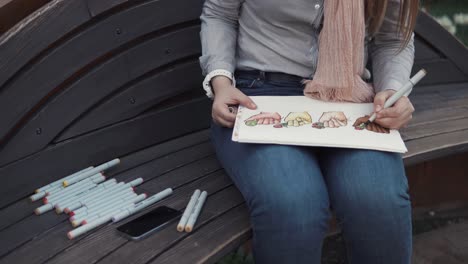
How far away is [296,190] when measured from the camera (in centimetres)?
125

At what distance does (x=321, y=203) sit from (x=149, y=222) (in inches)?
18.9

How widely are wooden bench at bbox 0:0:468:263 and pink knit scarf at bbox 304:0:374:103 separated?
0.43m

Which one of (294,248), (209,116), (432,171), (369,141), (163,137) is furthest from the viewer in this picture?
(432,171)

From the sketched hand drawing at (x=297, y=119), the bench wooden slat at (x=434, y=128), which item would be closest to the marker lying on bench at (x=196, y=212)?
the sketched hand drawing at (x=297, y=119)

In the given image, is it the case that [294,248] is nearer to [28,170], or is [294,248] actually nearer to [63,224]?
[63,224]

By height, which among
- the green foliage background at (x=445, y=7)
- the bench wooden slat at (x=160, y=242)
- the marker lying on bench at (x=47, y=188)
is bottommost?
the bench wooden slat at (x=160, y=242)

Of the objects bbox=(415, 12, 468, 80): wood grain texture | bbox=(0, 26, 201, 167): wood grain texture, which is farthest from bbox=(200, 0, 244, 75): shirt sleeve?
bbox=(415, 12, 468, 80): wood grain texture

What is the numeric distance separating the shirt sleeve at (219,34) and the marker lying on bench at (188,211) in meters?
0.38

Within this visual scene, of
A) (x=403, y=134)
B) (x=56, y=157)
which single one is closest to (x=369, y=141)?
(x=403, y=134)

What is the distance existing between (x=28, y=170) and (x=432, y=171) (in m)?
1.80

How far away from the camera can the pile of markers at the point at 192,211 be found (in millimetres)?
1416

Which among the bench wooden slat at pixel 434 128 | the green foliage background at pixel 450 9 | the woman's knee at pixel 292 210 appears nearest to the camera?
the woman's knee at pixel 292 210

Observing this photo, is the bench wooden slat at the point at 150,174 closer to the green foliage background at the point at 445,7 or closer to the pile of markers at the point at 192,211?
the pile of markers at the point at 192,211

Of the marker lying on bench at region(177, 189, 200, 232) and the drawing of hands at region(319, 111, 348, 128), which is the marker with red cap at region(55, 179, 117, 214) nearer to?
the marker lying on bench at region(177, 189, 200, 232)
